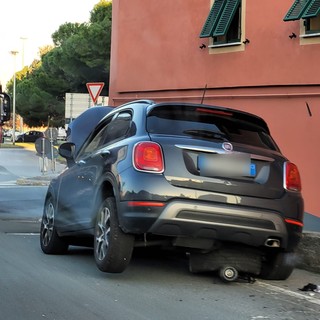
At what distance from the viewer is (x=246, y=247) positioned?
18.8ft

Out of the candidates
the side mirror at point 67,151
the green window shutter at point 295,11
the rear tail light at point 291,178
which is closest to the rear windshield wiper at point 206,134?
the rear tail light at point 291,178

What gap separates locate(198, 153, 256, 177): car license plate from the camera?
5.28 m

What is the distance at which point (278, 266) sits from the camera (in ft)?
19.5

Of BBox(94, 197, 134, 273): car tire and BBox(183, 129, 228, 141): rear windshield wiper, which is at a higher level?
BBox(183, 129, 228, 141): rear windshield wiper

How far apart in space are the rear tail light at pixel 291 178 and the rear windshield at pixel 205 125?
0.35 meters

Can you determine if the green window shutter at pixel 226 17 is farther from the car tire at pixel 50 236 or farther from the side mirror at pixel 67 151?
the car tire at pixel 50 236

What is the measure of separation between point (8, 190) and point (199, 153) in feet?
40.8

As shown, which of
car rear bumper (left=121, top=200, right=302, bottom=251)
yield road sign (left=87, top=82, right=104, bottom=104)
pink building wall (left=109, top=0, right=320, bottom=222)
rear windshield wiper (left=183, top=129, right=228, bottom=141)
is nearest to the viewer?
car rear bumper (left=121, top=200, right=302, bottom=251)

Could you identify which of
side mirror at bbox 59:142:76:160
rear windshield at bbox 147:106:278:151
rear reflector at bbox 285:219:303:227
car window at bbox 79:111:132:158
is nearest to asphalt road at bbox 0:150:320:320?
rear reflector at bbox 285:219:303:227

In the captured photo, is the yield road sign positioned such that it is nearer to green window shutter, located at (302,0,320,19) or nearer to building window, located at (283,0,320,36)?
building window, located at (283,0,320,36)

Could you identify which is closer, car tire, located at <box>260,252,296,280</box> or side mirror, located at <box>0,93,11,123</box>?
car tire, located at <box>260,252,296,280</box>

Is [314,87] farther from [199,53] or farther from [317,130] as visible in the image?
[199,53]

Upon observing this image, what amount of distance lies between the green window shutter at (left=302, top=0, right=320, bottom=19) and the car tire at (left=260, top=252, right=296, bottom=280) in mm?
6038

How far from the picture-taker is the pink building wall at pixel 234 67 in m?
11.1
